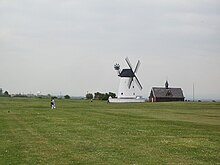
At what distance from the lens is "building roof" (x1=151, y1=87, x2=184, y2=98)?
137 metres

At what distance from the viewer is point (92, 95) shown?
16000cm

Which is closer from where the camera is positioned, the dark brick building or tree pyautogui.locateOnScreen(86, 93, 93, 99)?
the dark brick building

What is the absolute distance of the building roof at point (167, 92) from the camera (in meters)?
137

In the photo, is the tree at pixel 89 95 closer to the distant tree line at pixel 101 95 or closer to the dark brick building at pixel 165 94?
the distant tree line at pixel 101 95

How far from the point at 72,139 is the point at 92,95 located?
452ft

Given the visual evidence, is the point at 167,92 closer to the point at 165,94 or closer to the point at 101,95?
the point at 165,94

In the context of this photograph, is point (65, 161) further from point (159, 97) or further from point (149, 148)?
point (159, 97)

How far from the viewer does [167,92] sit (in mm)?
139375

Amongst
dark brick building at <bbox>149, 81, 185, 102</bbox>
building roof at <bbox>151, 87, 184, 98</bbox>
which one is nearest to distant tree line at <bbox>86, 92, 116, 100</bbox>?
dark brick building at <bbox>149, 81, 185, 102</bbox>

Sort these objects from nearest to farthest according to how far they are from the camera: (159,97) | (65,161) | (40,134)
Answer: (65,161) → (40,134) → (159,97)

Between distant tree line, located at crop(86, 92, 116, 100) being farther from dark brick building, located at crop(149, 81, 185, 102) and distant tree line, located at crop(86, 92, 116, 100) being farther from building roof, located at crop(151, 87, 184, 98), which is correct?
building roof, located at crop(151, 87, 184, 98)

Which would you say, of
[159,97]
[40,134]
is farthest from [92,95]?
[40,134]

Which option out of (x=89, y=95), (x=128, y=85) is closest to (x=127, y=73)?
(x=128, y=85)

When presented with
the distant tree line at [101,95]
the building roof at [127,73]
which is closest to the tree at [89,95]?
the distant tree line at [101,95]
